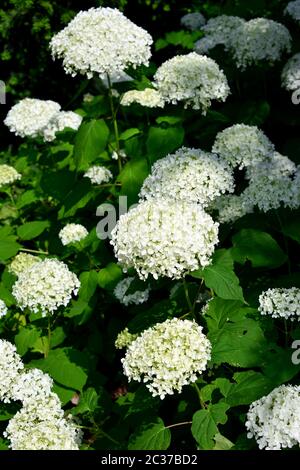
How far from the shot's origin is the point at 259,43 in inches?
205

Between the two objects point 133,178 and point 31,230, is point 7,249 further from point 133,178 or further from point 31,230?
point 133,178

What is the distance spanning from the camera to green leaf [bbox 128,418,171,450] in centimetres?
301

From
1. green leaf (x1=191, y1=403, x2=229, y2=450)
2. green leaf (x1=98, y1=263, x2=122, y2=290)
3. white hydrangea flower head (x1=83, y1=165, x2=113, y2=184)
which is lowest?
green leaf (x1=98, y1=263, x2=122, y2=290)

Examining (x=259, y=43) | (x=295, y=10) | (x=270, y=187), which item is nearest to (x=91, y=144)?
(x=270, y=187)

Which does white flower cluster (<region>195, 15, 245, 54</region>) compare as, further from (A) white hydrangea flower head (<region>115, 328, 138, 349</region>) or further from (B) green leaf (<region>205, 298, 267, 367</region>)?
(A) white hydrangea flower head (<region>115, 328, 138, 349</region>)

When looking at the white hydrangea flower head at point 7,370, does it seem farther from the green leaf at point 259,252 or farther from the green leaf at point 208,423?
the green leaf at point 259,252

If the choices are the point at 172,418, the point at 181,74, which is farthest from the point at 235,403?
the point at 181,74

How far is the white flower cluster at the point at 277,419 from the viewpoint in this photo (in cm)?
258

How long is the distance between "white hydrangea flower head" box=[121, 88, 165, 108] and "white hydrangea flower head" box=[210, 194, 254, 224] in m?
0.93

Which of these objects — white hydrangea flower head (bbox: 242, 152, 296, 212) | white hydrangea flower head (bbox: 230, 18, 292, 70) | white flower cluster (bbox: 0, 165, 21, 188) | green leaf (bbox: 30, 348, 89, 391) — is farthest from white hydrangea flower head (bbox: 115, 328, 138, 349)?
white hydrangea flower head (bbox: 230, 18, 292, 70)

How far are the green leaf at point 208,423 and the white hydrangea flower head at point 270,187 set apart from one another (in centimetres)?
133

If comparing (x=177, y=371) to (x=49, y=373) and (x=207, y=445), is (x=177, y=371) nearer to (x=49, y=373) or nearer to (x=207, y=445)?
(x=207, y=445)

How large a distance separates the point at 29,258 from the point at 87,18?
1659mm

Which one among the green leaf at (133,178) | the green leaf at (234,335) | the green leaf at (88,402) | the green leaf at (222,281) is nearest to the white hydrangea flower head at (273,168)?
the green leaf at (133,178)
